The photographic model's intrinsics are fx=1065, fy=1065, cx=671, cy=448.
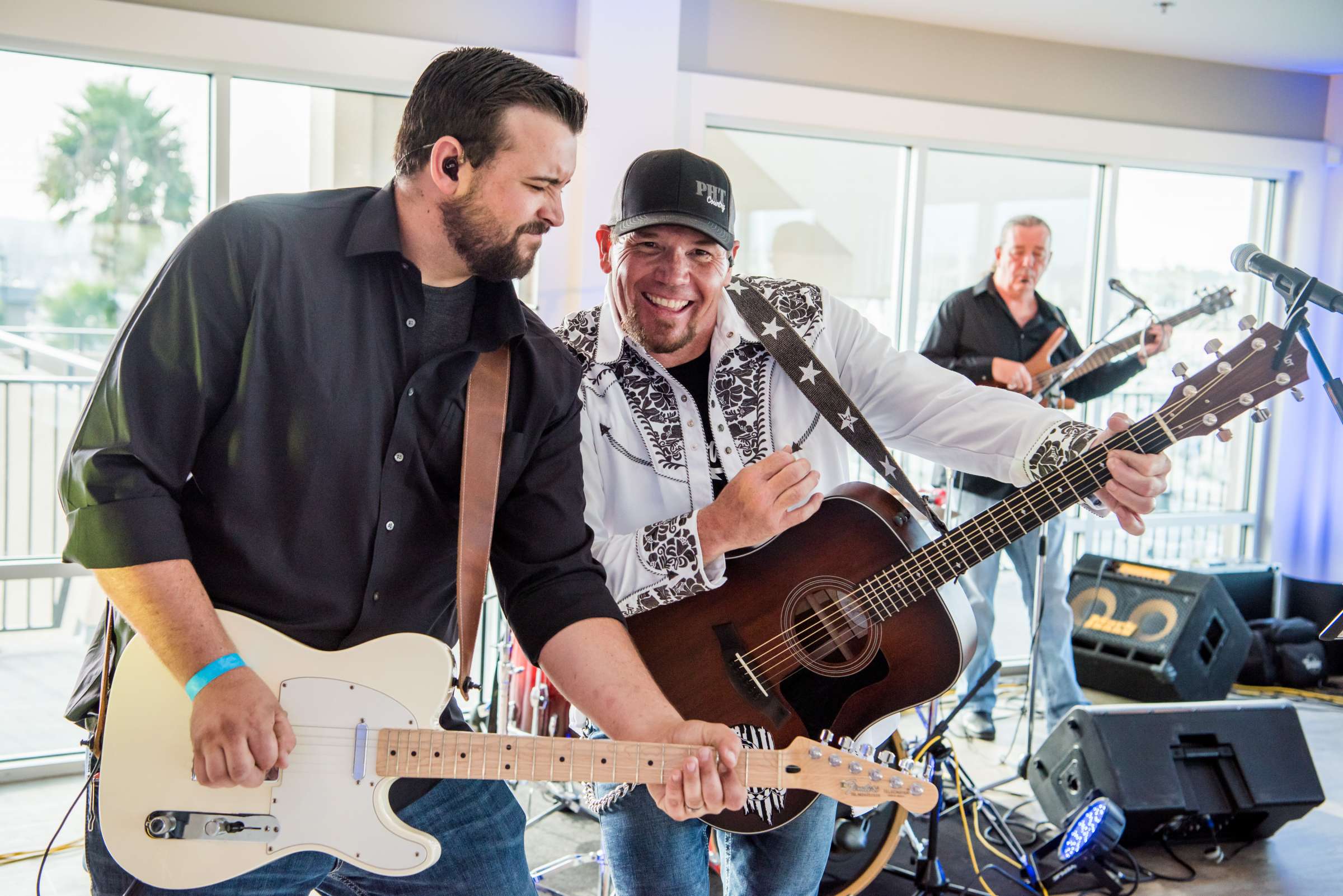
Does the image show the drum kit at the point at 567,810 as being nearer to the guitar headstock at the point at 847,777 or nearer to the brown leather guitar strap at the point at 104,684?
the guitar headstock at the point at 847,777

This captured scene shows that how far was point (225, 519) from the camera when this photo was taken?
1.53 m

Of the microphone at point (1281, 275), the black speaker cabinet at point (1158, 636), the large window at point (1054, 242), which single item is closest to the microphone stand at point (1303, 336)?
the microphone at point (1281, 275)

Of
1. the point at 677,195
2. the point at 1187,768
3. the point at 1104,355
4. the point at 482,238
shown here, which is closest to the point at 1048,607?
the point at 1187,768

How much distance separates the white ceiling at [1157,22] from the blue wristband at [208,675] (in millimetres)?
4351

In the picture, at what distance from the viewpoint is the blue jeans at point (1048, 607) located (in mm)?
4461

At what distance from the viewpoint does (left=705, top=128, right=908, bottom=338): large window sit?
522 cm

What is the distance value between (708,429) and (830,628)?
45 centimetres

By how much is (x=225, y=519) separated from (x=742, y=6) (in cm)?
408

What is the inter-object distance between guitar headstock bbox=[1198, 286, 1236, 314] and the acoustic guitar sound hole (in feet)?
9.85

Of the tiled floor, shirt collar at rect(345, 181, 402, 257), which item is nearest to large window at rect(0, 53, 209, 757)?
the tiled floor

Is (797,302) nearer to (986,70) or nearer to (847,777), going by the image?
(847,777)

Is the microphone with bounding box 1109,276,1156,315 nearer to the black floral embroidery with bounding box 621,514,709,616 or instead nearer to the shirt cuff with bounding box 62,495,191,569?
the black floral embroidery with bounding box 621,514,709,616

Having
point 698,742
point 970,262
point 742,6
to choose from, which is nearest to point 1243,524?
point 970,262

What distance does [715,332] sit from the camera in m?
2.13
